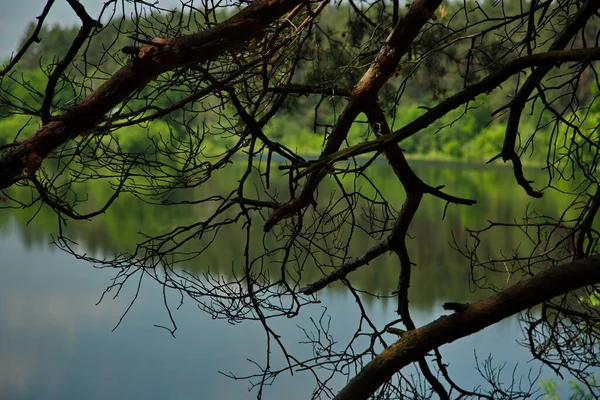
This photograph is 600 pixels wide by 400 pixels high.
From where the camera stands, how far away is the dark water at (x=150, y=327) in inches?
276

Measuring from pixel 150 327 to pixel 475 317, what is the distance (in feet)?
23.1

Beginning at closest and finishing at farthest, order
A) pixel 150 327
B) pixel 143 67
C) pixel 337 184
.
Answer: pixel 143 67, pixel 337 184, pixel 150 327

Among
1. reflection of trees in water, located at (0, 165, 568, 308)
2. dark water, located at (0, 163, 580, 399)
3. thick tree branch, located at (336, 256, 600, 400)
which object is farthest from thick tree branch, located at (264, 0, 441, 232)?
reflection of trees in water, located at (0, 165, 568, 308)

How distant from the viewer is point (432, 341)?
4.46 ft

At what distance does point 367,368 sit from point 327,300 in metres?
6.71

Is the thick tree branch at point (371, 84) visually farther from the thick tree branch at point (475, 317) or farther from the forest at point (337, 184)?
the thick tree branch at point (475, 317)

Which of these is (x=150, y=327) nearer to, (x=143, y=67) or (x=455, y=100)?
(x=143, y=67)

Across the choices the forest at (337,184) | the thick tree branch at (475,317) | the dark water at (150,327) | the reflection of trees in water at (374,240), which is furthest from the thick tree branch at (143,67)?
the reflection of trees in water at (374,240)

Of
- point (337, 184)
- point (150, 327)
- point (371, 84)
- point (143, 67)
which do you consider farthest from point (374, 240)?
point (143, 67)

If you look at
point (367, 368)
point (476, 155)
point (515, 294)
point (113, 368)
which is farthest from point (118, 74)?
point (476, 155)

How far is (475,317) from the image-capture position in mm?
1348

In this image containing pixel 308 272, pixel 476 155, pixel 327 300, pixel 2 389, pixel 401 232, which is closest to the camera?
pixel 401 232

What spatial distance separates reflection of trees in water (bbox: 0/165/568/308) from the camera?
8.45 meters

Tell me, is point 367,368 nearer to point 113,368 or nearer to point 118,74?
point 118,74
